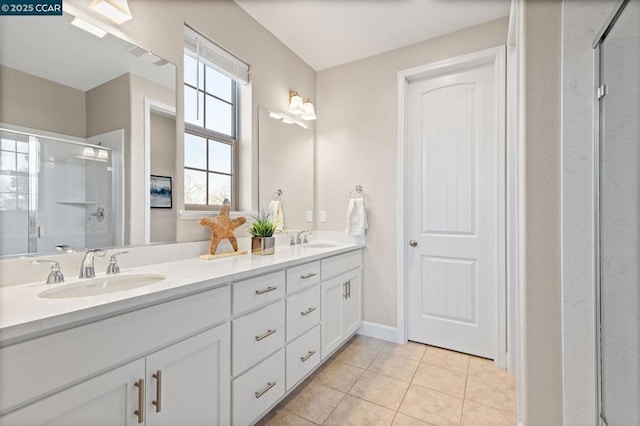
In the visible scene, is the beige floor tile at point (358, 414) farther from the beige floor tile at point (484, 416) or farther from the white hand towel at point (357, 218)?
the white hand towel at point (357, 218)

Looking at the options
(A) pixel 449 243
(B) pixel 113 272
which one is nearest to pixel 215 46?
(B) pixel 113 272

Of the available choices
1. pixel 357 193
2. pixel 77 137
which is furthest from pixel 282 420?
pixel 357 193

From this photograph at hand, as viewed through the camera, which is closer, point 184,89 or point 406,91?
point 184,89

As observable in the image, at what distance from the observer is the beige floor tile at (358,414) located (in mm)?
1568

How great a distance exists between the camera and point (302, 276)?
179cm

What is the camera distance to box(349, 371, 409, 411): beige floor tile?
1748mm

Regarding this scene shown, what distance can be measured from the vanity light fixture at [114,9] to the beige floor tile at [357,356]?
2.51 metres

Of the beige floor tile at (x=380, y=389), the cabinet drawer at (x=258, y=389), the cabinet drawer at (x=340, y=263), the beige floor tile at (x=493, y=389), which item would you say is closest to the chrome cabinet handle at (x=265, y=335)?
the cabinet drawer at (x=258, y=389)

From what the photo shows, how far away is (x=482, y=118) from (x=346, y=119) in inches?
46.3

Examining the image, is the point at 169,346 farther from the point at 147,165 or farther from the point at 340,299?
the point at 340,299

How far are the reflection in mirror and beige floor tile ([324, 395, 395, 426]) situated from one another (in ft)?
4.65

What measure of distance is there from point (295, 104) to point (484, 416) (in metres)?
2.62

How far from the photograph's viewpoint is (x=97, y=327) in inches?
34.4

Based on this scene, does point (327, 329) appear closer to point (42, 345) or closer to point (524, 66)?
point (42, 345)
